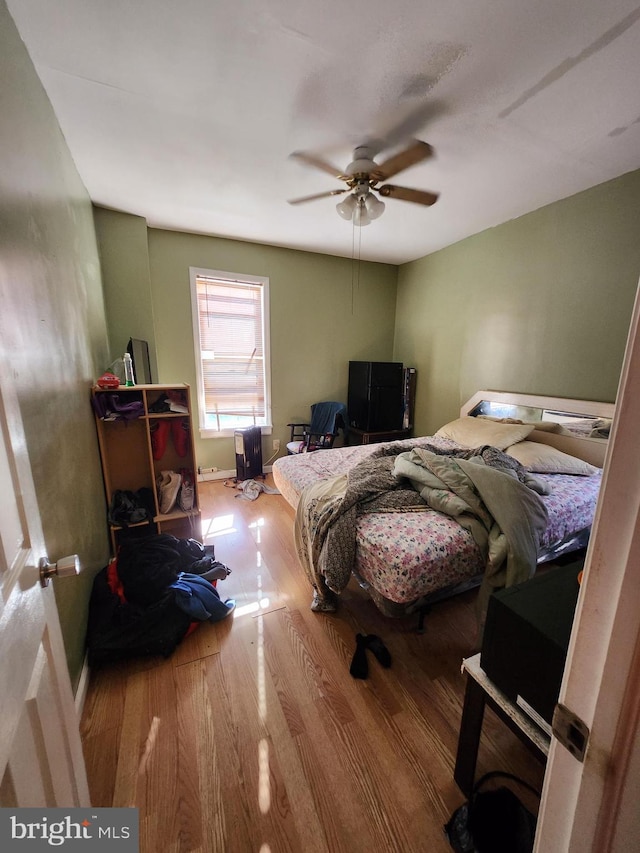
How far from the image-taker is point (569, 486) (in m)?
2.08

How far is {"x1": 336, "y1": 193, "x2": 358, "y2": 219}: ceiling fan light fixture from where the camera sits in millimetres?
2049

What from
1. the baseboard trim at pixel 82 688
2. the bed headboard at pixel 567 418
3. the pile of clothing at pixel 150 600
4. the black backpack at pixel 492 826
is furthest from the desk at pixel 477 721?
the bed headboard at pixel 567 418

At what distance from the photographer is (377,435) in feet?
12.8

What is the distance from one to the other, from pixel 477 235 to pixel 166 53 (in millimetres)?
2853

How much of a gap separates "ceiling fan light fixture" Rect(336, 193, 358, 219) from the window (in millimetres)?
1695

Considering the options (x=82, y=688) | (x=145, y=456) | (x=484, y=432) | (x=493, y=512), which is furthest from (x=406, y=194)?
(x=82, y=688)

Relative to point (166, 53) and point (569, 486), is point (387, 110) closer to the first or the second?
point (166, 53)

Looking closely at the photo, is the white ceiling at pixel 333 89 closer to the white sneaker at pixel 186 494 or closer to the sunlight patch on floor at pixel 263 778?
the white sneaker at pixel 186 494

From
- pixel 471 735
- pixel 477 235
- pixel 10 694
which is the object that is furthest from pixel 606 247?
pixel 10 694

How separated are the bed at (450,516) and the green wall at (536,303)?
0.21 metres

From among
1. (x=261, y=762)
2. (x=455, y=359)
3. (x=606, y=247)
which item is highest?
(x=606, y=247)

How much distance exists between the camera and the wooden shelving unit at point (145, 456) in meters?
2.24

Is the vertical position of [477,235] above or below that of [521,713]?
above

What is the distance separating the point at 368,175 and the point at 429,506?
2.01 metres
